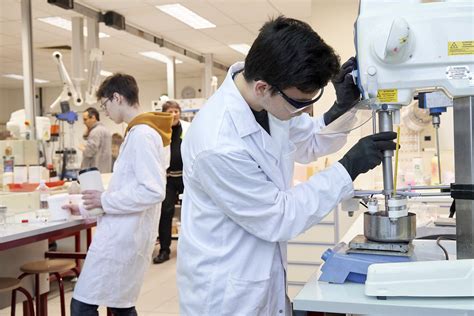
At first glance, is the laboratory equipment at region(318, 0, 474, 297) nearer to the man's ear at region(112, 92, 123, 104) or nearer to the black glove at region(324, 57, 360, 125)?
the black glove at region(324, 57, 360, 125)

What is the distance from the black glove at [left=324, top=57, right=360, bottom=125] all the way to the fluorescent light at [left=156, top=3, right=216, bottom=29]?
4657mm

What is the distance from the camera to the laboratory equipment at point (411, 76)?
1125 mm

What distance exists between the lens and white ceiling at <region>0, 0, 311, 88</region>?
5715mm

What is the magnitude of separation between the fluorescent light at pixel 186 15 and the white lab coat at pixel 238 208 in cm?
478

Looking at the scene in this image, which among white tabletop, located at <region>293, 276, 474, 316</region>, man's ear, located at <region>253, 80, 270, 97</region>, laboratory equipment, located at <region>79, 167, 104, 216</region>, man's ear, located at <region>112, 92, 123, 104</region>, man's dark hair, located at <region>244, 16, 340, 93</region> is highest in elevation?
man's ear, located at <region>112, 92, 123, 104</region>

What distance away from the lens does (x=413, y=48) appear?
114 cm

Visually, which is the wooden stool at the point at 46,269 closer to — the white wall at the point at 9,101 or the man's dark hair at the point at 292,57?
the man's dark hair at the point at 292,57

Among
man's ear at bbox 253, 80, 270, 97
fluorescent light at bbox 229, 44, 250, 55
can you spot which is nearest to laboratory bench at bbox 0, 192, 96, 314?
man's ear at bbox 253, 80, 270, 97

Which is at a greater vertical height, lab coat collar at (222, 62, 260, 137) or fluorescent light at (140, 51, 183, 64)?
fluorescent light at (140, 51, 183, 64)

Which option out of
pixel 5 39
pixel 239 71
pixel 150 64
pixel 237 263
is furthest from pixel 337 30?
pixel 150 64

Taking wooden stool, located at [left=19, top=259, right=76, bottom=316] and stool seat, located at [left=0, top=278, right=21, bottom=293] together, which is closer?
stool seat, located at [left=0, top=278, right=21, bottom=293]

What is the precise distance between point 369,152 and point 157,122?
1417 millimetres

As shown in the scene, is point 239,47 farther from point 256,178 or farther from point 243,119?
point 256,178

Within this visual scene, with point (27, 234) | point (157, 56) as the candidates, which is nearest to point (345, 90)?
point (27, 234)
